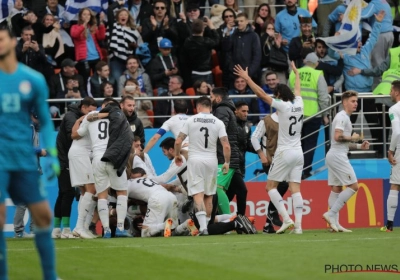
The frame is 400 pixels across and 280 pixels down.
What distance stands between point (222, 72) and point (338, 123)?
21.3 ft

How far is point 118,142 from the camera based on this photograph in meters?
17.5

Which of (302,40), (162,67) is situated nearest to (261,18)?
(302,40)

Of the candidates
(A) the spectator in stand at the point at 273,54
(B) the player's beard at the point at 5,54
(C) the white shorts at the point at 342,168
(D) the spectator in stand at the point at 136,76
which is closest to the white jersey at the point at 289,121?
(C) the white shorts at the point at 342,168

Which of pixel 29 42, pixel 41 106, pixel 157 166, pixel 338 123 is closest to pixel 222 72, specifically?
pixel 157 166

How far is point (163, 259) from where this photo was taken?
495 inches

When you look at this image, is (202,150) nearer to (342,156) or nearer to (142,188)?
(142,188)

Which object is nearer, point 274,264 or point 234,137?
point 274,264

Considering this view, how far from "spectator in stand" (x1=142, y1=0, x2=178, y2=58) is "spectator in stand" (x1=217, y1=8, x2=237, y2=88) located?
1.09 m

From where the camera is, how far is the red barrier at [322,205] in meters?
21.8

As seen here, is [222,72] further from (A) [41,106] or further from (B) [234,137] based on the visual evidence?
(A) [41,106]

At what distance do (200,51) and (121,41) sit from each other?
1761 millimetres

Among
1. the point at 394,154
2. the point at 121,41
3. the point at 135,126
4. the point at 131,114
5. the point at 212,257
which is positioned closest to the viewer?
the point at 212,257

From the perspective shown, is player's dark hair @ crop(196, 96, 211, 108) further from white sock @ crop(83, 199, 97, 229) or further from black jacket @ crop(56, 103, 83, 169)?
white sock @ crop(83, 199, 97, 229)

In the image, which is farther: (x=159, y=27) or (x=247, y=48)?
(x=159, y=27)
